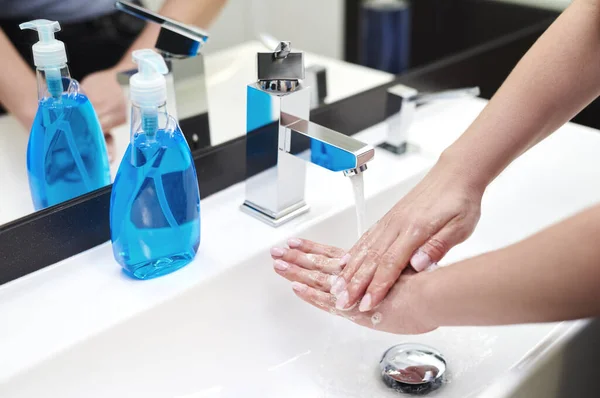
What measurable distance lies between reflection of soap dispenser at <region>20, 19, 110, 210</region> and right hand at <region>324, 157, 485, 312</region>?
32 cm

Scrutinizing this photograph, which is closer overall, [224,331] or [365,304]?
[365,304]

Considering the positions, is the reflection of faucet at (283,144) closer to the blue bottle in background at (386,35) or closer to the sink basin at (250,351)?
the sink basin at (250,351)

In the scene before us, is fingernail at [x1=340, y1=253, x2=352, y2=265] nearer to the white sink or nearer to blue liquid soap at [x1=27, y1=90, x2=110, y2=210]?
the white sink

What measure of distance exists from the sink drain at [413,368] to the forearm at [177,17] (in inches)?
18.9

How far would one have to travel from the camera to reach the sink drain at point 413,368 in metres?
0.75

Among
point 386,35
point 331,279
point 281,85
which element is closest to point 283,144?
point 281,85

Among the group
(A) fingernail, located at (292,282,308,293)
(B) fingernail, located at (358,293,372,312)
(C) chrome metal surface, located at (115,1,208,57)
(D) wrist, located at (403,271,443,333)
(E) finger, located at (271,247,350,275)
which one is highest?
(C) chrome metal surface, located at (115,1,208,57)

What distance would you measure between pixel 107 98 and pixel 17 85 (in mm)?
108

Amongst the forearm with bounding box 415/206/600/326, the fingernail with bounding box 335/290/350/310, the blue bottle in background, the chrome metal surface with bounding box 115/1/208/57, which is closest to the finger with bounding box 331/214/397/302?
the fingernail with bounding box 335/290/350/310

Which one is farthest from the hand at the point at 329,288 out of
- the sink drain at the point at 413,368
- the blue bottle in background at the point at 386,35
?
the blue bottle in background at the point at 386,35

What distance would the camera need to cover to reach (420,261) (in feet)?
2.28

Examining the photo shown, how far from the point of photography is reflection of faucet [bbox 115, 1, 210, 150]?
32.6 inches

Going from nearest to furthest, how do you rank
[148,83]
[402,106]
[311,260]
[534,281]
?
[534,281] < [148,83] < [311,260] < [402,106]

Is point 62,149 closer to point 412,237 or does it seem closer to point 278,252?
point 278,252
